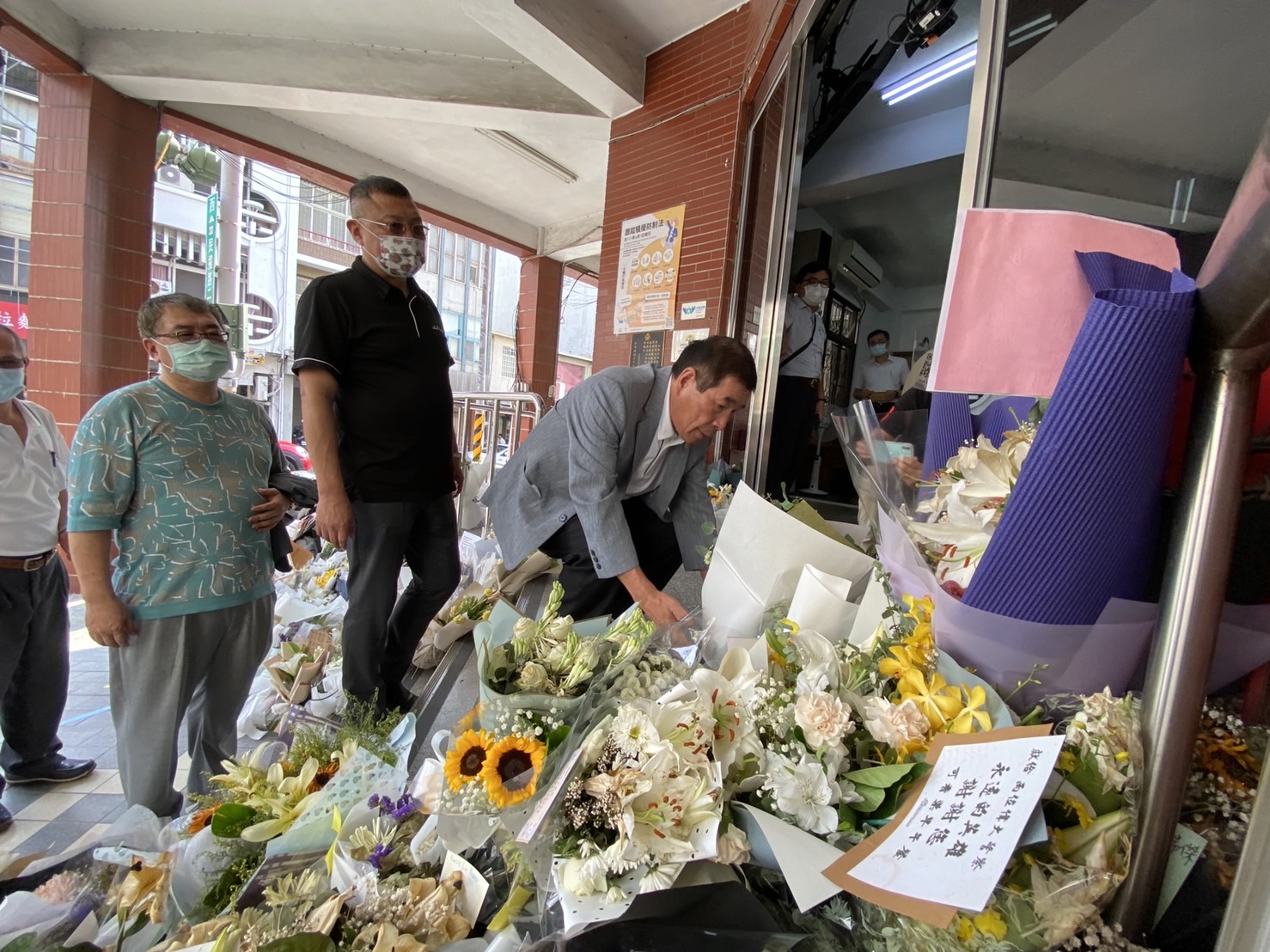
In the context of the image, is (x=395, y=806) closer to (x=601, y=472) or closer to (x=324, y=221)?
(x=601, y=472)

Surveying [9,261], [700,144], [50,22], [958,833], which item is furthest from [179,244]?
[958,833]

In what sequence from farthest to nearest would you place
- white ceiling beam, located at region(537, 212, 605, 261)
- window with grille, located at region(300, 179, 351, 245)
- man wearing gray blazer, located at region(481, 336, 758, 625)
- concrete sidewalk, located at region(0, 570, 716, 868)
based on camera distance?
window with grille, located at region(300, 179, 351, 245) → white ceiling beam, located at region(537, 212, 605, 261) → concrete sidewalk, located at region(0, 570, 716, 868) → man wearing gray blazer, located at region(481, 336, 758, 625)

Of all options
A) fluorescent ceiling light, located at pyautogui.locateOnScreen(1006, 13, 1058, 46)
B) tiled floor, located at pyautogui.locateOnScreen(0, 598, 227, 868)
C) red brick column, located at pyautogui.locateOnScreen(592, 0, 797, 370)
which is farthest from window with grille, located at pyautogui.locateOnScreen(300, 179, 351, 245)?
fluorescent ceiling light, located at pyautogui.locateOnScreen(1006, 13, 1058, 46)

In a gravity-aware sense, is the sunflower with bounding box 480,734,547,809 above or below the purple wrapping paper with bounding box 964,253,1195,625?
below

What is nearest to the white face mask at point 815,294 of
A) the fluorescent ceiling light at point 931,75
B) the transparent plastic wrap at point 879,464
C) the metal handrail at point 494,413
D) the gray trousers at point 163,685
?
the fluorescent ceiling light at point 931,75

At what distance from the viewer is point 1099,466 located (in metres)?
0.58

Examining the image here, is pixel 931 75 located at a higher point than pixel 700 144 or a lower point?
higher

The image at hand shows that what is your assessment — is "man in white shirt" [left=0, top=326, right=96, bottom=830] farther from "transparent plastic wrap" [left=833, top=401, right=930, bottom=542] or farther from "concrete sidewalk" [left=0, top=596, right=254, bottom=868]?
"transparent plastic wrap" [left=833, top=401, right=930, bottom=542]

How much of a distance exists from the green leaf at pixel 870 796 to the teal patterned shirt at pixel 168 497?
A: 2.04 m

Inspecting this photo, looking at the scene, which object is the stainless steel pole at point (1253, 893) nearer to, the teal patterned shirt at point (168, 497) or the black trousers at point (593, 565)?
the black trousers at point (593, 565)

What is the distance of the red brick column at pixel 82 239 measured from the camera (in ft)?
14.8

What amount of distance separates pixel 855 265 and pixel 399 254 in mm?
4724

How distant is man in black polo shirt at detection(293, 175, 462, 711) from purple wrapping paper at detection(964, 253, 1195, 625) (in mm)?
1970

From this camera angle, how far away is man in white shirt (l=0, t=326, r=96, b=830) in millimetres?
2270
